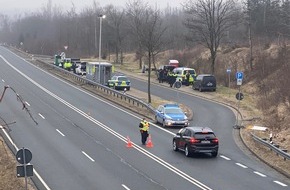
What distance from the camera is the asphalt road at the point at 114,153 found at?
21.8 meters

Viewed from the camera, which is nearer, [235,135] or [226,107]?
[235,135]

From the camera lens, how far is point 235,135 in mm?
33562

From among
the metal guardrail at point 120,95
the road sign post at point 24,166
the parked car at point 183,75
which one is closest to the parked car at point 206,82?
the parked car at point 183,75

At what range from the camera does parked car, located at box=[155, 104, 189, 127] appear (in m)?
36.3

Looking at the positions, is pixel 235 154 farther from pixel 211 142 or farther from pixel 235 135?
pixel 235 135

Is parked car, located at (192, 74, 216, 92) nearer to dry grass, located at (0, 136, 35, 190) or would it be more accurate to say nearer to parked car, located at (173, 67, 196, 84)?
parked car, located at (173, 67, 196, 84)

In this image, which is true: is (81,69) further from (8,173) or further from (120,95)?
(8,173)

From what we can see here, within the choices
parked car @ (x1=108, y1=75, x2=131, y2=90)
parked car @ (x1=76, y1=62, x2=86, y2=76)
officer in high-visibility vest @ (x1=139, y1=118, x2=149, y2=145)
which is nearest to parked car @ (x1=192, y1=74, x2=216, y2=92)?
parked car @ (x1=108, y1=75, x2=131, y2=90)

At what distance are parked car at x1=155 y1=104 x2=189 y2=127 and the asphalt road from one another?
69 cm

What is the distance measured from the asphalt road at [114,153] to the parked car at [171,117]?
69 cm

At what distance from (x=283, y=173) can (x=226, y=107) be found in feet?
76.0

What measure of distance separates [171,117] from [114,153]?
970 cm

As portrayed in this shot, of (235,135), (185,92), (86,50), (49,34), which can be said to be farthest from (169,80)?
(49,34)

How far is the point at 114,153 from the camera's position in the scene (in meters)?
27.6
